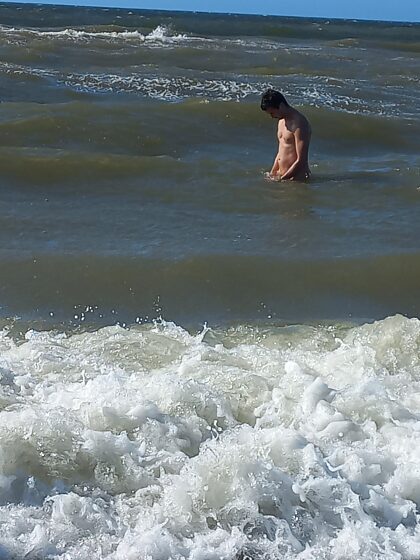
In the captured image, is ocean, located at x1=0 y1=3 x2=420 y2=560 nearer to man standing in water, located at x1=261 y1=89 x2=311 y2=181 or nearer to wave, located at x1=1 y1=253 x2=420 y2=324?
wave, located at x1=1 y1=253 x2=420 y2=324

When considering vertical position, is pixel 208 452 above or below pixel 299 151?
below

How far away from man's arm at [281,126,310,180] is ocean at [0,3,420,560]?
7.2 inches

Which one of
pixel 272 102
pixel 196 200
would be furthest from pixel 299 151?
pixel 196 200

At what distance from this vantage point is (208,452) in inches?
135

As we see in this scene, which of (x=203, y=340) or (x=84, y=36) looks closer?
(x=203, y=340)

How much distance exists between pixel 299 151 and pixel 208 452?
524 cm

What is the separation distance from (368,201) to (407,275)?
6.33 feet

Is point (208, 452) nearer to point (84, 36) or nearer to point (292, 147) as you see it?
point (292, 147)

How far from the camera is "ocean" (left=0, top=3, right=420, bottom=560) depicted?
315cm

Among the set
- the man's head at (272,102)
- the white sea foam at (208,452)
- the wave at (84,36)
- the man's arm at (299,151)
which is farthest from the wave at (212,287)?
the wave at (84,36)

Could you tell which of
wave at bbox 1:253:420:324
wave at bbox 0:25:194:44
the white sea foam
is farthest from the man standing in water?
wave at bbox 0:25:194:44

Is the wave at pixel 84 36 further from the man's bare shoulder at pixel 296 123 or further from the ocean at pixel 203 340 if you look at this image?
the man's bare shoulder at pixel 296 123

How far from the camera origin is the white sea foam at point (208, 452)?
304 centimetres

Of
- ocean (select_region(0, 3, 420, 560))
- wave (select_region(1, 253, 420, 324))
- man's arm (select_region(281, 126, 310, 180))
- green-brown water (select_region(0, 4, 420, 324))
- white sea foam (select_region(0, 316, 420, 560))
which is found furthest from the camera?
man's arm (select_region(281, 126, 310, 180))
